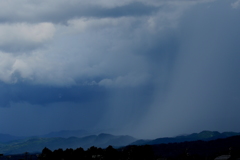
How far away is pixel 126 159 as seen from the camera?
187 metres

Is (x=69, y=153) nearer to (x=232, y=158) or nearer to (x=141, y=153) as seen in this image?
(x=141, y=153)

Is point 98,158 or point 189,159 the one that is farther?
point 189,159

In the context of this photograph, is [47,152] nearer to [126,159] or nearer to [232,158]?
[126,159]

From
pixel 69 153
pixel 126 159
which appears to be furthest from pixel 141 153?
pixel 69 153

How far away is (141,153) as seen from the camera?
617 ft

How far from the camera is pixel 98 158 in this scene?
606ft

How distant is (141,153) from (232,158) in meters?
44.6

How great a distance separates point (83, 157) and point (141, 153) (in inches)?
1179

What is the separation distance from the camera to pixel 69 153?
593 ft

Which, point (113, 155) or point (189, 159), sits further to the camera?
point (189, 159)

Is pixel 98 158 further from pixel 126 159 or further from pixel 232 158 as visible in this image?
pixel 232 158

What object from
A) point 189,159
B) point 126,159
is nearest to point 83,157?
point 126,159

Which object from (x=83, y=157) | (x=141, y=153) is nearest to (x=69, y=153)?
(x=83, y=157)

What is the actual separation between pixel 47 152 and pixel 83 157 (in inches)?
698
